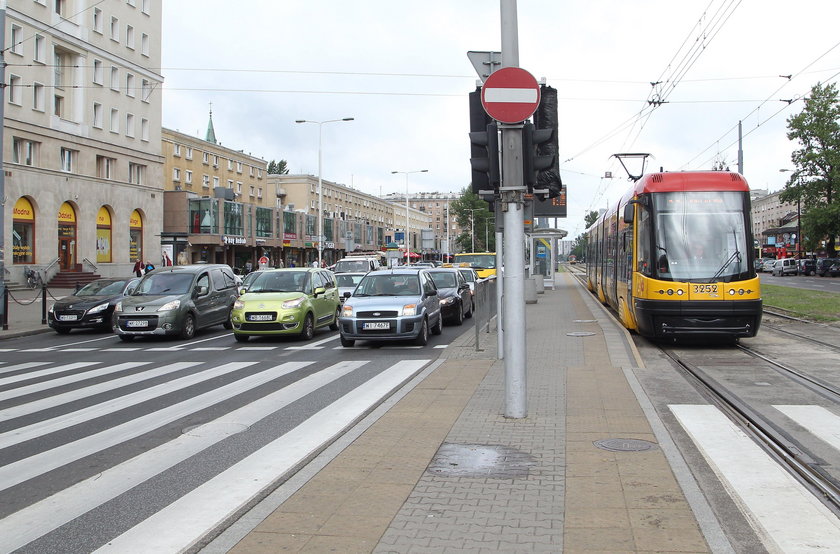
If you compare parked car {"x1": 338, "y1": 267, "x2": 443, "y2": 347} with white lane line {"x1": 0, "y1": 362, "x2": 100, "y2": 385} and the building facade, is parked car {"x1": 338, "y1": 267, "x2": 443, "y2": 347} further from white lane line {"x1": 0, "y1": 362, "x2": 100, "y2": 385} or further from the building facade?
the building facade

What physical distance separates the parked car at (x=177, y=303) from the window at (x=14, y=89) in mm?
25374

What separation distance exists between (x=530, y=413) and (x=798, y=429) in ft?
7.98

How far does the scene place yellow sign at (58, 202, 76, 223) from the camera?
135 ft

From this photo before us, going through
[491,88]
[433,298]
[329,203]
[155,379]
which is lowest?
[155,379]

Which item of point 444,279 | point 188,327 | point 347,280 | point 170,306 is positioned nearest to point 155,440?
point 170,306

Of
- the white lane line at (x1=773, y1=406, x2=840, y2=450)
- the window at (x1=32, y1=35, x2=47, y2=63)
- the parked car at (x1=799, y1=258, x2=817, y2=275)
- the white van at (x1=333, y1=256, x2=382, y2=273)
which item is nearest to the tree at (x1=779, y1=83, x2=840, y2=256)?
the parked car at (x1=799, y1=258, x2=817, y2=275)

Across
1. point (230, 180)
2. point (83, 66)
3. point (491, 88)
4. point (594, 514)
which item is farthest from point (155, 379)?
point (230, 180)

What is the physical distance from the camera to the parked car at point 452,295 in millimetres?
18823

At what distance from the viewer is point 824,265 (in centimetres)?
6044

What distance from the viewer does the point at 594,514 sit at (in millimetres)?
4309

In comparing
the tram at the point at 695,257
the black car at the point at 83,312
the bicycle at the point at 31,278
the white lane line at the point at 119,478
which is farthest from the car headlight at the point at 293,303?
the bicycle at the point at 31,278

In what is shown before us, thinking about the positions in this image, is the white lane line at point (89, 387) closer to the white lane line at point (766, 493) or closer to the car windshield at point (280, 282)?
the car windshield at point (280, 282)

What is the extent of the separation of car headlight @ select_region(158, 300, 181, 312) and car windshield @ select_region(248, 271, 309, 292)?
5.23 ft

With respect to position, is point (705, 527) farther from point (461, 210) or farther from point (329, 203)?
point (461, 210)
